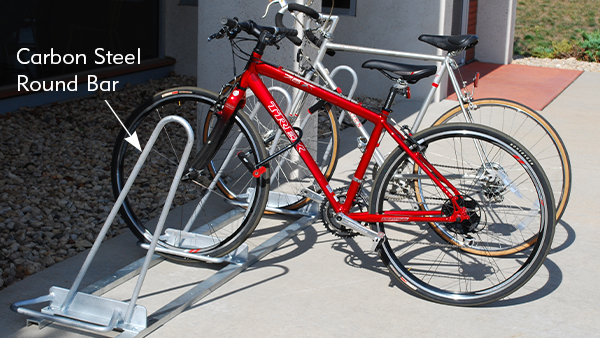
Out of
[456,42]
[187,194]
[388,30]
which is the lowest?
[187,194]

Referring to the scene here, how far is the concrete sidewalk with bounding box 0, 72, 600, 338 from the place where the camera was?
296cm

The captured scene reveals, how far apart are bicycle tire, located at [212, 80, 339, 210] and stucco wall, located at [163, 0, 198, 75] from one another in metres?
3.65

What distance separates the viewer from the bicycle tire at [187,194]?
11.0 ft

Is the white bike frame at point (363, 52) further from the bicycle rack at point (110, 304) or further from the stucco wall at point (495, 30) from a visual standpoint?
the stucco wall at point (495, 30)

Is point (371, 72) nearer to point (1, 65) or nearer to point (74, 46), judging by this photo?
point (74, 46)

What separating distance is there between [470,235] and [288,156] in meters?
1.80

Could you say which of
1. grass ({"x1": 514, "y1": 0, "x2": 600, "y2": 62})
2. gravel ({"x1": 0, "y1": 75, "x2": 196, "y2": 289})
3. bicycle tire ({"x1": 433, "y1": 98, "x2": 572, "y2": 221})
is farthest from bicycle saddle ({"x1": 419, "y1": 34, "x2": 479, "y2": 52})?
grass ({"x1": 514, "y1": 0, "x2": 600, "y2": 62})

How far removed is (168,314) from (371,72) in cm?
610

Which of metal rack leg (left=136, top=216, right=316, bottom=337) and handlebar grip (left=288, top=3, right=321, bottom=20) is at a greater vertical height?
handlebar grip (left=288, top=3, right=321, bottom=20)

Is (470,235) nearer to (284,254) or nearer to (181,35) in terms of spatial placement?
(284,254)

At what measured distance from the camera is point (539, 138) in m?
6.46

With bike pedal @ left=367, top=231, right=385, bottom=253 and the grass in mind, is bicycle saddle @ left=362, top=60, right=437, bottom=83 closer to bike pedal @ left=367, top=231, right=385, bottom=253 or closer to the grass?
bike pedal @ left=367, top=231, right=385, bottom=253

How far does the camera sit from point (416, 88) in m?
8.39

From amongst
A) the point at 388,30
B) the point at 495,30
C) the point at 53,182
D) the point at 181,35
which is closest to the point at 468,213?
the point at 53,182
